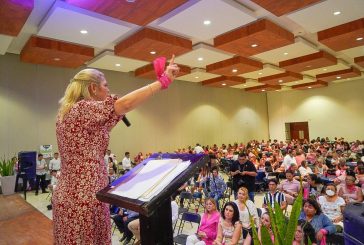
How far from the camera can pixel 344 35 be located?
916 centimetres

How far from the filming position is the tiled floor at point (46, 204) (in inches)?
254

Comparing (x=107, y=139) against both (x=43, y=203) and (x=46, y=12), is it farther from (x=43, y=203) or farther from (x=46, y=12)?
(x=43, y=203)

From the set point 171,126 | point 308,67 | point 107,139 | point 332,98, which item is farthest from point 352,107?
point 107,139

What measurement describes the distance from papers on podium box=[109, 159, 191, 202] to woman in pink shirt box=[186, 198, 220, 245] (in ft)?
12.0

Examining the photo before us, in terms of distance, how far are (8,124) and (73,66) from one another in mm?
3364

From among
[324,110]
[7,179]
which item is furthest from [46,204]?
[324,110]

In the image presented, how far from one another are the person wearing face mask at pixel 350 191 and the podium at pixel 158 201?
249 inches

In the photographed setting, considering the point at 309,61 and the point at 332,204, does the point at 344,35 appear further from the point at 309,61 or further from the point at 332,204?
the point at 332,204

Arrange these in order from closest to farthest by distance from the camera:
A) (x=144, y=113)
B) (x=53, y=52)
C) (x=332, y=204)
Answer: (x=332, y=204)
(x=53, y=52)
(x=144, y=113)

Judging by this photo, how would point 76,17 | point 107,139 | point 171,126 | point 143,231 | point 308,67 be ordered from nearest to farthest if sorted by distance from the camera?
point 143,231
point 107,139
point 76,17
point 308,67
point 171,126

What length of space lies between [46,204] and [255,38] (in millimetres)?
8323

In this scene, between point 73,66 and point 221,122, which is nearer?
point 73,66

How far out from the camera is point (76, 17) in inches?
290

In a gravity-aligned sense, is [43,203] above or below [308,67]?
below
